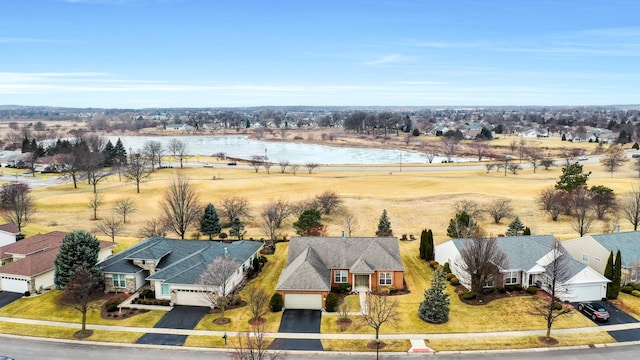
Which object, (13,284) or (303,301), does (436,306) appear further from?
(13,284)

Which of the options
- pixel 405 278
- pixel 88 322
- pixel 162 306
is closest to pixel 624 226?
pixel 405 278

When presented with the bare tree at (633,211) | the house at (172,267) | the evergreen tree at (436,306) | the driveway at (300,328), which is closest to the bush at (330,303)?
the driveway at (300,328)

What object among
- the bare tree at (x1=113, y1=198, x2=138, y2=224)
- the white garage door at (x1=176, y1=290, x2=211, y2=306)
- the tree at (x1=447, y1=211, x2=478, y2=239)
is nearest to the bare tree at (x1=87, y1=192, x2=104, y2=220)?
the bare tree at (x1=113, y1=198, x2=138, y2=224)

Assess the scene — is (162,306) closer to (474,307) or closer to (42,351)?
(42,351)

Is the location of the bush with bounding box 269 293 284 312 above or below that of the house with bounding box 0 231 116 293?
below

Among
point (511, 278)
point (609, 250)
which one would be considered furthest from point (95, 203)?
point (609, 250)

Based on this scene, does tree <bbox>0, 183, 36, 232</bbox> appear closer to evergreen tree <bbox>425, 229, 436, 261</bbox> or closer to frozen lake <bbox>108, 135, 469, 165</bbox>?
evergreen tree <bbox>425, 229, 436, 261</bbox>
